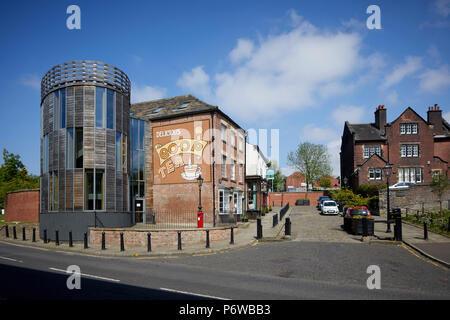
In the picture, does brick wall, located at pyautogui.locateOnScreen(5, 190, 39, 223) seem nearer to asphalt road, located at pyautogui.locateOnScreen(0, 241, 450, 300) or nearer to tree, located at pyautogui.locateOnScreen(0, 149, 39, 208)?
asphalt road, located at pyautogui.locateOnScreen(0, 241, 450, 300)

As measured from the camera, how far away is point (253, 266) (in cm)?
1192

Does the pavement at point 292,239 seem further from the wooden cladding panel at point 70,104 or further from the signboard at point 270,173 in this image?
the signboard at point 270,173

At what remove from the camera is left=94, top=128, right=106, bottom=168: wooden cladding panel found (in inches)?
842

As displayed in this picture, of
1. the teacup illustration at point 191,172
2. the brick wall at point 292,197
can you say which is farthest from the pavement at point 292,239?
the brick wall at point 292,197

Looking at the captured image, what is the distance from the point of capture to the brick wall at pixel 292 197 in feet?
202

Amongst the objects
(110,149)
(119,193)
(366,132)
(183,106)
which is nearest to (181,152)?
(183,106)

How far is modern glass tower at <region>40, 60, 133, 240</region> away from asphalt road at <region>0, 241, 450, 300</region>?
598 cm

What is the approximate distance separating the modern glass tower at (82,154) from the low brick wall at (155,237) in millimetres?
2663

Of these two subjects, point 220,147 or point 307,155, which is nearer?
point 220,147

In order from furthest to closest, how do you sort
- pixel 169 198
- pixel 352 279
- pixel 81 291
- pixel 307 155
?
pixel 307 155 < pixel 169 198 < pixel 352 279 < pixel 81 291

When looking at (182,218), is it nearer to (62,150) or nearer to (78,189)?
(78,189)

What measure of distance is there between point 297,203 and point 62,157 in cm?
4598

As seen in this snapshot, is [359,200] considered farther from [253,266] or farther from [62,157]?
[62,157]
